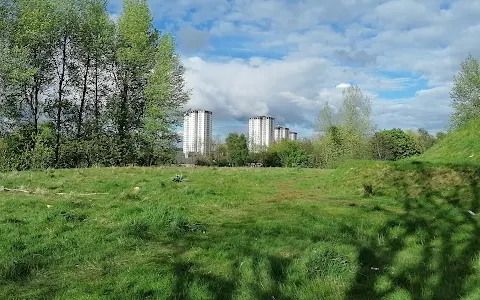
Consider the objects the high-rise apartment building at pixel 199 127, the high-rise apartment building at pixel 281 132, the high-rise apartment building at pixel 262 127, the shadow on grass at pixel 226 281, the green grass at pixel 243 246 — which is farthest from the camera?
the high-rise apartment building at pixel 281 132

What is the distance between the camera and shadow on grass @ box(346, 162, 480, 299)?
5.70 meters

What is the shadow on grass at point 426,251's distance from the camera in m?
5.70

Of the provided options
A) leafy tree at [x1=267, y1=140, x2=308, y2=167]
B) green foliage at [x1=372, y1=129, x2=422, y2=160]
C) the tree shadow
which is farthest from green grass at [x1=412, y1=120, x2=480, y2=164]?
green foliage at [x1=372, y1=129, x2=422, y2=160]

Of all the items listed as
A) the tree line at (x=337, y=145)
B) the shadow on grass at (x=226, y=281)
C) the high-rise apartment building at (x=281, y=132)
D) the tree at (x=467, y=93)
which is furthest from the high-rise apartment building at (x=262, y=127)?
the shadow on grass at (x=226, y=281)

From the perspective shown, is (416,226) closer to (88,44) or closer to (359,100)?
(88,44)

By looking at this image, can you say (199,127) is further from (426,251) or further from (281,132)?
(426,251)

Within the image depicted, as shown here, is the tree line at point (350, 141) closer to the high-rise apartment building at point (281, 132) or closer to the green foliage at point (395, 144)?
the green foliage at point (395, 144)

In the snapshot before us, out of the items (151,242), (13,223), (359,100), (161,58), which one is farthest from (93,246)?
(359,100)

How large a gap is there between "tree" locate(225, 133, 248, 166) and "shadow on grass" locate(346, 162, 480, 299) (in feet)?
214

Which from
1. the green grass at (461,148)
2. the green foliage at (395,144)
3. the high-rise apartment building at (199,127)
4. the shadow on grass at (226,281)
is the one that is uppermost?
the high-rise apartment building at (199,127)

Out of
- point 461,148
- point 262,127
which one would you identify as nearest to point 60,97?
point 461,148

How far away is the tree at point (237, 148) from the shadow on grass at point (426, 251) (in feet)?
214

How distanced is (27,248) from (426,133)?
101 meters

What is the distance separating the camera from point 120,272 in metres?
6.30
